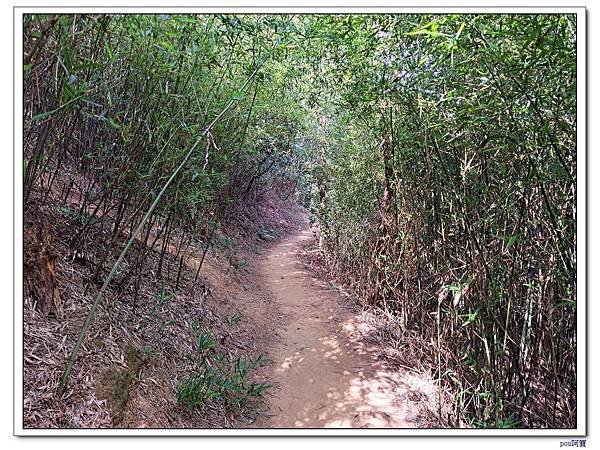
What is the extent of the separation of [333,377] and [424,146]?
176 cm

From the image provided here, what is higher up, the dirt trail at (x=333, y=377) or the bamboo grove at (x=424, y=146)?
the bamboo grove at (x=424, y=146)

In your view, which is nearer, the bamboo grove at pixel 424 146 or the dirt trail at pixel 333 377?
the bamboo grove at pixel 424 146

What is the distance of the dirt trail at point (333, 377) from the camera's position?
2137 mm

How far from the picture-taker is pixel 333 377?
2809 mm

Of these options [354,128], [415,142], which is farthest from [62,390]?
[354,128]

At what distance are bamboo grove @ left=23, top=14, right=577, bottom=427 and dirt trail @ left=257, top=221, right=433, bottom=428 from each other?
31 cm

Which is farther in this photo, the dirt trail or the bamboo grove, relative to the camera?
the dirt trail

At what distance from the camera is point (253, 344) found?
337 centimetres

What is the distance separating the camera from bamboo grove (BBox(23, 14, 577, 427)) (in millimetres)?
1425

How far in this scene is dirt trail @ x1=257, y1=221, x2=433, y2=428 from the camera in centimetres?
214

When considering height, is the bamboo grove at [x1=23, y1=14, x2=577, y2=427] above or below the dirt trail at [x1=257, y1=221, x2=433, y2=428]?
above

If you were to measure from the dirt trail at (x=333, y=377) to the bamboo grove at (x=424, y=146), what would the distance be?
310 mm

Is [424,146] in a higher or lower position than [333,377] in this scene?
higher
